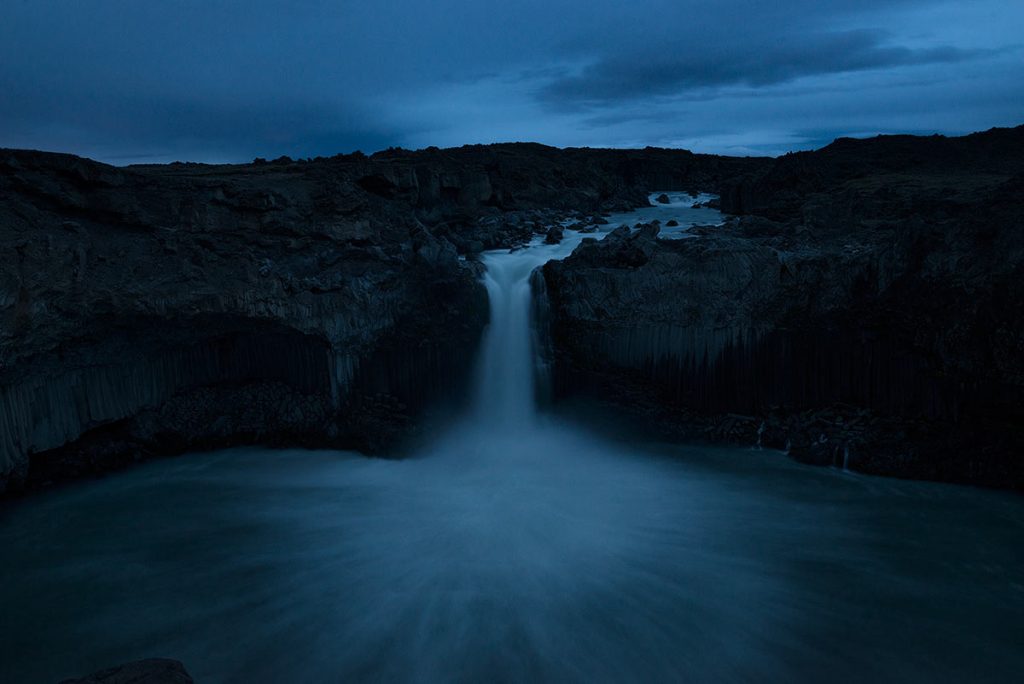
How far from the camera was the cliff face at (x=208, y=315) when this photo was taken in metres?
10.1

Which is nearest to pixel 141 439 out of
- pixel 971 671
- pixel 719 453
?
pixel 719 453

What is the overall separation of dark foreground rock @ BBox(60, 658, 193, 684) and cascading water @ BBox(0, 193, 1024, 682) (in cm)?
203

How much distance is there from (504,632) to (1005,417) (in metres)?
8.68

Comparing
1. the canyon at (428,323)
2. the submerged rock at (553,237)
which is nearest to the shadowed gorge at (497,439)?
the canyon at (428,323)

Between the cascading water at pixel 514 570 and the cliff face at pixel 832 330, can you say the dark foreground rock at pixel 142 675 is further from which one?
the cliff face at pixel 832 330

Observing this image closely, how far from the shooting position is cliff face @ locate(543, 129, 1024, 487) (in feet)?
33.6

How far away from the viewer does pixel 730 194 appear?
2514 cm

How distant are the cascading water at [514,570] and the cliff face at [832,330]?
2.52 ft

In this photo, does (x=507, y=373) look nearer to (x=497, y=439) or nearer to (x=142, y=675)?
(x=497, y=439)

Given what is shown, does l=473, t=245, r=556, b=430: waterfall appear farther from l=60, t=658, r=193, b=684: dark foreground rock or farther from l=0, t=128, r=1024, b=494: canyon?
l=60, t=658, r=193, b=684: dark foreground rock

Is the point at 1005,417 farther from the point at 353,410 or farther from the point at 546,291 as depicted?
the point at 353,410

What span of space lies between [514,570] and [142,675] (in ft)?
15.8

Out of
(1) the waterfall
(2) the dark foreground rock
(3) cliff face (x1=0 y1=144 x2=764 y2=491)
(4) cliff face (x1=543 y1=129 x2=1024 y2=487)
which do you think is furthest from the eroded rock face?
(2) the dark foreground rock

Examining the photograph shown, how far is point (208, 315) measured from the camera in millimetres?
11297
